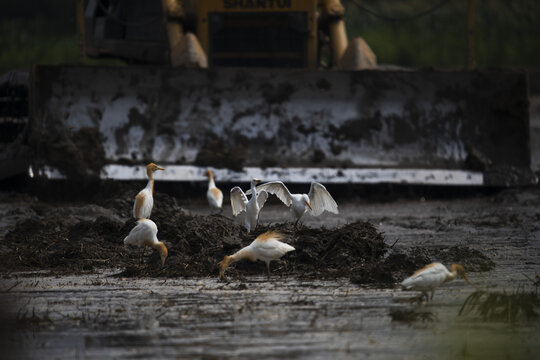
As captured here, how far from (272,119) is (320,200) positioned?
3.87m

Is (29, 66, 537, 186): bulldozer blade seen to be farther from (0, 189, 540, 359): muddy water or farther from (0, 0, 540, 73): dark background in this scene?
(0, 0, 540, 73): dark background

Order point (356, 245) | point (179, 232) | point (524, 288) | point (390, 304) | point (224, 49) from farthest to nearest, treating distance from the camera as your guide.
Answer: point (224, 49) → point (179, 232) → point (356, 245) → point (524, 288) → point (390, 304)

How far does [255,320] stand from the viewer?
5363 millimetres

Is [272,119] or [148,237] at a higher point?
[272,119]

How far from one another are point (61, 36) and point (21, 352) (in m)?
27.3

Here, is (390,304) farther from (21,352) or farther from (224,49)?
(224,49)

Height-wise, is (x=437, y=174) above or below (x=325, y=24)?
below

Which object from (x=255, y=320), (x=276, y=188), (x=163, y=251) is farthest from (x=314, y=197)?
(x=255, y=320)

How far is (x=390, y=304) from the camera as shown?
5.82m

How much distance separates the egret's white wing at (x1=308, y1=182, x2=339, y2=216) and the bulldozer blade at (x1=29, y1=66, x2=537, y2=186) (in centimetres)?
313

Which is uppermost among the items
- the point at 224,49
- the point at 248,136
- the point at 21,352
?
the point at 224,49

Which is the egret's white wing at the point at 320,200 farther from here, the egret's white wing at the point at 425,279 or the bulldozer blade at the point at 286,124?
the bulldozer blade at the point at 286,124

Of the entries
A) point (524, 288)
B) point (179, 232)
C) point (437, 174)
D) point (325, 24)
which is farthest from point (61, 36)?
point (524, 288)

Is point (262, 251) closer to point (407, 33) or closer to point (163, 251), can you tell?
point (163, 251)
